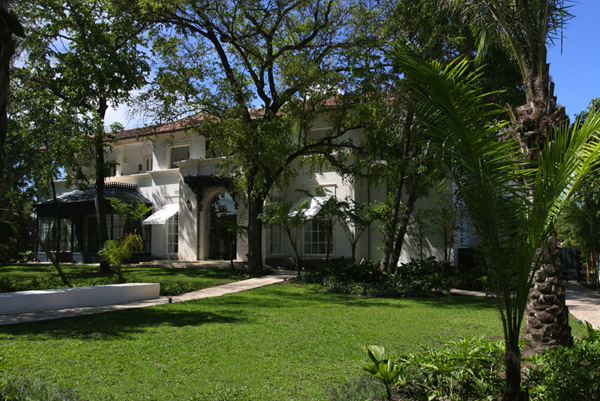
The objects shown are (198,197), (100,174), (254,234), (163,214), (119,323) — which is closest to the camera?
(119,323)

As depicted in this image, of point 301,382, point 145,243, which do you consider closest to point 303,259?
point 145,243

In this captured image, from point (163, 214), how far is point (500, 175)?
23090 mm

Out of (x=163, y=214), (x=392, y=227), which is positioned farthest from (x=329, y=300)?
(x=163, y=214)

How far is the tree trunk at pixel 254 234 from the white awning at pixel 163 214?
843 centimetres

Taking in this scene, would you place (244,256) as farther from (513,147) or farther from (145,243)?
(513,147)

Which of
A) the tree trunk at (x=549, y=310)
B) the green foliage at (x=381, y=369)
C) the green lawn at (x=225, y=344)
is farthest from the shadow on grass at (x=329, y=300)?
the green foliage at (x=381, y=369)

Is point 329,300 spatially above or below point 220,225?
below

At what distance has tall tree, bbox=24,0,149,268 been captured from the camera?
1400 centimetres

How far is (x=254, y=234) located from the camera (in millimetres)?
18547

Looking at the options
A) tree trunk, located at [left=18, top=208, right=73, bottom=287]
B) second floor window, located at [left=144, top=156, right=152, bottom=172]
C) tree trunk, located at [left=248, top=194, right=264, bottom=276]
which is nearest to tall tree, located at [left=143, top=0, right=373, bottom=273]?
tree trunk, located at [left=248, top=194, right=264, bottom=276]

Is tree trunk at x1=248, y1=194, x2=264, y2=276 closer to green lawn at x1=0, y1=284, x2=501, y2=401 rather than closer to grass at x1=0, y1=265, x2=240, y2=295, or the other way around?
grass at x1=0, y1=265, x2=240, y2=295

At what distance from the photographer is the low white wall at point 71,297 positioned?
33.7 ft

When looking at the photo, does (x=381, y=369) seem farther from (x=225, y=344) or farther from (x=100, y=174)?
(x=100, y=174)

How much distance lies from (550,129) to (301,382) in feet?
14.7
